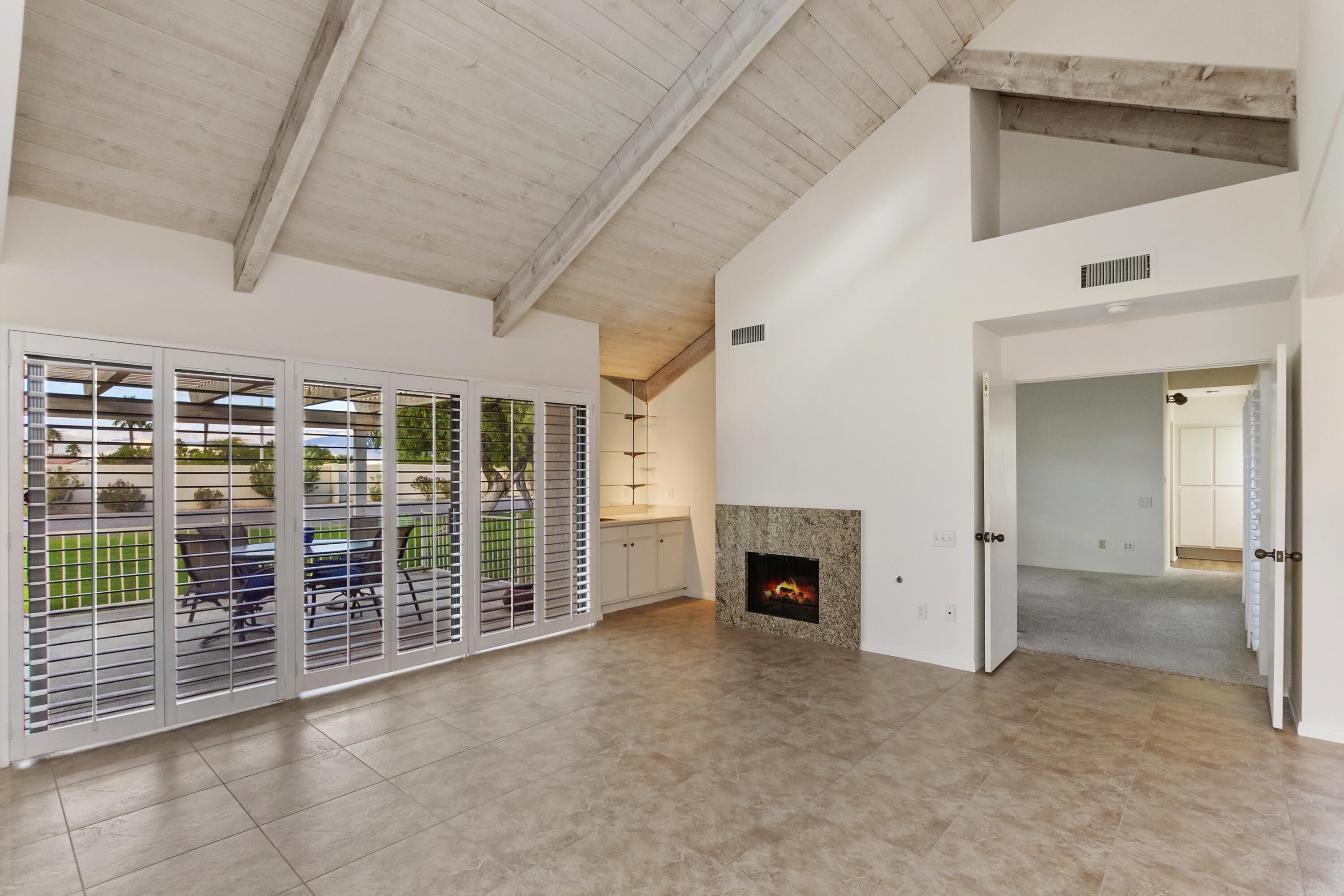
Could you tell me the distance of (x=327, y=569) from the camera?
438 cm

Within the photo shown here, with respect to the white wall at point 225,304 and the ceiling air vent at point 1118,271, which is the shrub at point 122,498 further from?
the ceiling air vent at point 1118,271

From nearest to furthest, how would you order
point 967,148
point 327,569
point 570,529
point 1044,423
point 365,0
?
point 365,0 → point 327,569 → point 967,148 → point 570,529 → point 1044,423

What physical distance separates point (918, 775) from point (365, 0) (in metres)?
4.34

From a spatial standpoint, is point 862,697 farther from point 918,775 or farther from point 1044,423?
point 1044,423

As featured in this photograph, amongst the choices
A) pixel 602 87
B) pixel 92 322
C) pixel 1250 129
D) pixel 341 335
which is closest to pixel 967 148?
pixel 1250 129

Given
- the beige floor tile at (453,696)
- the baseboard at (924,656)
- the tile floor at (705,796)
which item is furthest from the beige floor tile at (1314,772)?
the beige floor tile at (453,696)

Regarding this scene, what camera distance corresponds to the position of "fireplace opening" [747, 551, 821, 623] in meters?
5.71

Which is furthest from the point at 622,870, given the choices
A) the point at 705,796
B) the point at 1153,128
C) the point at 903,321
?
the point at 1153,128

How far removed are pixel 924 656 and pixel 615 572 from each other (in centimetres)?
298

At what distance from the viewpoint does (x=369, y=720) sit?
394 centimetres

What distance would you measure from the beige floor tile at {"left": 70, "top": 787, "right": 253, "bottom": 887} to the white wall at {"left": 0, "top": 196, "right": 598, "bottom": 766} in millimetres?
1130

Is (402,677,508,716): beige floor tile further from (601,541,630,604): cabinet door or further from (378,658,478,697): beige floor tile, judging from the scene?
(601,541,630,604): cabinet door

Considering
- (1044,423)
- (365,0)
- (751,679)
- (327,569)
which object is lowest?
(751,679)

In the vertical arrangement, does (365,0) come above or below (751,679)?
above
